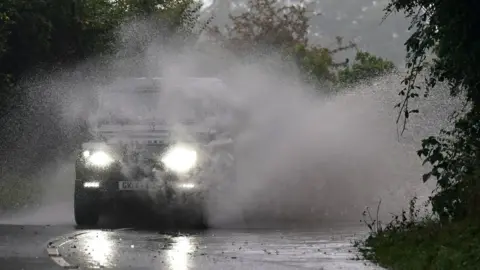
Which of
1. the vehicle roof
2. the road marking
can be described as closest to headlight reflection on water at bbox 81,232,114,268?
the road marking

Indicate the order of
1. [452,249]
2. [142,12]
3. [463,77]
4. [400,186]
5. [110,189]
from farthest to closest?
[142,12], [400,186], [110,189], [463,77], [452,249]

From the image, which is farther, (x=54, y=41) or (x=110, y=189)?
(x=54, y=41)

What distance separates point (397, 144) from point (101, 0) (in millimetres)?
10776

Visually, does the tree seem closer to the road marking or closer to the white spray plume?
the road marking

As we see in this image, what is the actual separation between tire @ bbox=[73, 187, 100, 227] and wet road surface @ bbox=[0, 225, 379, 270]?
85 centimetres

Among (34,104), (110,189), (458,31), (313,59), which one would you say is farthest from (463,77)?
(313,59)

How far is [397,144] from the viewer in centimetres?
2670

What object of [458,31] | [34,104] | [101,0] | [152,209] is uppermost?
[101,0]

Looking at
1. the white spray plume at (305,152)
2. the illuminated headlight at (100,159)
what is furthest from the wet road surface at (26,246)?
the white spray plume at (305,152)

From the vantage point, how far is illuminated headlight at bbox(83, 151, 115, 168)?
18.7 m

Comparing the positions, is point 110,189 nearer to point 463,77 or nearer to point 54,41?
point 463,77

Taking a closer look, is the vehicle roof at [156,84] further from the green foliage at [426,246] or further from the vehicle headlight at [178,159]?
the green foliage at [426,246]

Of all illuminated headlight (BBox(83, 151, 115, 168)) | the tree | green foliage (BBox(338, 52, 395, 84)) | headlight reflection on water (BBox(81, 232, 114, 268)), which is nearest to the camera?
headlight reflection on water (BBox(81, 232, 114, 268))

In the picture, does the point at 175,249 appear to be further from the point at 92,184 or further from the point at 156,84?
the point at 156,84
